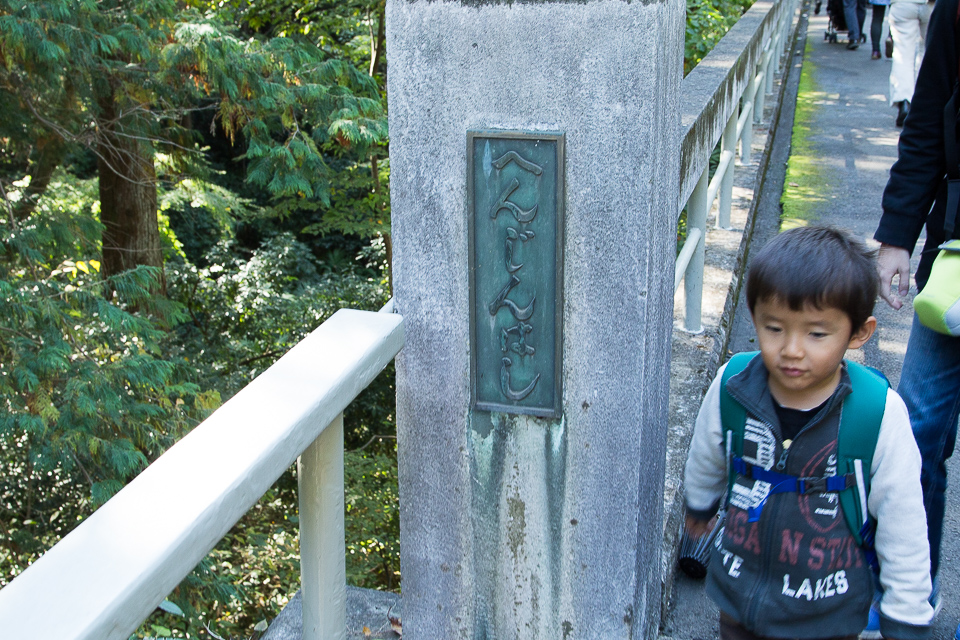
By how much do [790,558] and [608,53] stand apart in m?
0.98

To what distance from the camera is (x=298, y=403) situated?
133 centimetres

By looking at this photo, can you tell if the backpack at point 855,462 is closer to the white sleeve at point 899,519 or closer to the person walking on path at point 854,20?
the white sleeve at point 899,519

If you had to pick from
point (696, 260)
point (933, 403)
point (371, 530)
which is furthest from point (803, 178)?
point (933, 403)

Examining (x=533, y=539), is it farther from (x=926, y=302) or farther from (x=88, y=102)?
(x=88, y=102)

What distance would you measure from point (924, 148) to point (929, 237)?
0.74 ft

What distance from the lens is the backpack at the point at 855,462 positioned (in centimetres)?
171

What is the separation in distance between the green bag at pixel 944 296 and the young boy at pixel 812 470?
0.41 meters

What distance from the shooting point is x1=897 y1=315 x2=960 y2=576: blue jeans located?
2.25 meters

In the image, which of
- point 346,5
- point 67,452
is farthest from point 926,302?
point 346,5

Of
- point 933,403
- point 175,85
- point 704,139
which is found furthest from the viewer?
point 175,85

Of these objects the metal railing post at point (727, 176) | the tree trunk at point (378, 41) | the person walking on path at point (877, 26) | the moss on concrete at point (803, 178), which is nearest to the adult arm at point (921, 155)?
the metal railing post at point (727, 176)

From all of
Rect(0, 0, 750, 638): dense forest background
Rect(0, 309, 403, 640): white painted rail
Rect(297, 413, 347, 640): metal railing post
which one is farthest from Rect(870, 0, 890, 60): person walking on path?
Rect(297, 413, 347, 640): metal railing post

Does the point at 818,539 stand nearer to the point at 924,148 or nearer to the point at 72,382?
the point at 924,148

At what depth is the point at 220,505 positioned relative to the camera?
1099mm
